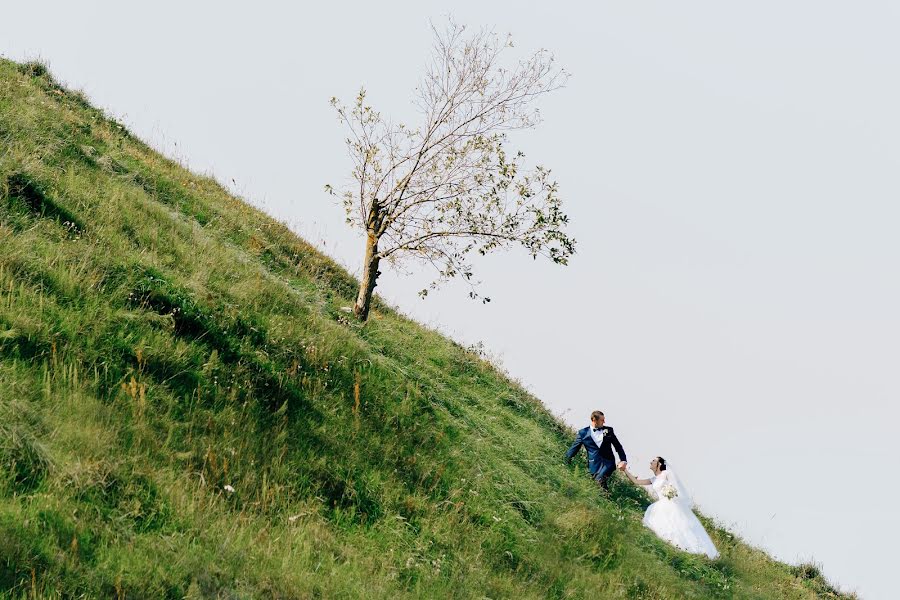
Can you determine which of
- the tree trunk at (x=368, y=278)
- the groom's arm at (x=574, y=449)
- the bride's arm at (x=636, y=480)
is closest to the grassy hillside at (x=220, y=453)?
the groom's arm at (x=574, y=449)

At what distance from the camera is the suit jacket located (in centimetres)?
1559

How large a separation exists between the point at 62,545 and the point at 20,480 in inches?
33.7

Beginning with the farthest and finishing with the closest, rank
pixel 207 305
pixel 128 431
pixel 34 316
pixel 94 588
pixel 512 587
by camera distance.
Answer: pixel 207 305
pixel 512 587
pixel 34 316
pixel 128 431
pixel 94 588

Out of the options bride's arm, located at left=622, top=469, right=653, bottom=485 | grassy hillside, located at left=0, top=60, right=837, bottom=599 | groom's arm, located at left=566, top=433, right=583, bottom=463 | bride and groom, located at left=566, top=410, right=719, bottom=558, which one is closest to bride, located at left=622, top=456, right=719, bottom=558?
bride and groom, located at left=566, top=410, right=719, bottom=558

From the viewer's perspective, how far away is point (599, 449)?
51.1ft

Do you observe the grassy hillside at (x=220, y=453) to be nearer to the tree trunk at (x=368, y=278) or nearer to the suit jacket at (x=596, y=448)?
the suit jacket at (x=596, y=448)

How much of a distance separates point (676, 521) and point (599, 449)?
6.85 feet

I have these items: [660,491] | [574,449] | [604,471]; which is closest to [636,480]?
[660,491]

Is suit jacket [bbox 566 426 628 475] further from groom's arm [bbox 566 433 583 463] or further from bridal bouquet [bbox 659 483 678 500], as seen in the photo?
bridal bouquet [bbox 659 483 678 500]

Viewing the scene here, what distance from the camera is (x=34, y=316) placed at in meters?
7.60

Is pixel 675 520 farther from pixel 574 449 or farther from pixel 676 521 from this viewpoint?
pixel 574 449

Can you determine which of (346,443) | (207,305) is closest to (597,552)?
(346,443)

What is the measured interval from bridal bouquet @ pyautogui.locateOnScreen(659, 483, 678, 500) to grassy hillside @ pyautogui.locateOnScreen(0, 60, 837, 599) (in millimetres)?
1514

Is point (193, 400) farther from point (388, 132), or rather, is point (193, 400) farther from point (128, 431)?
point (388, 132)
